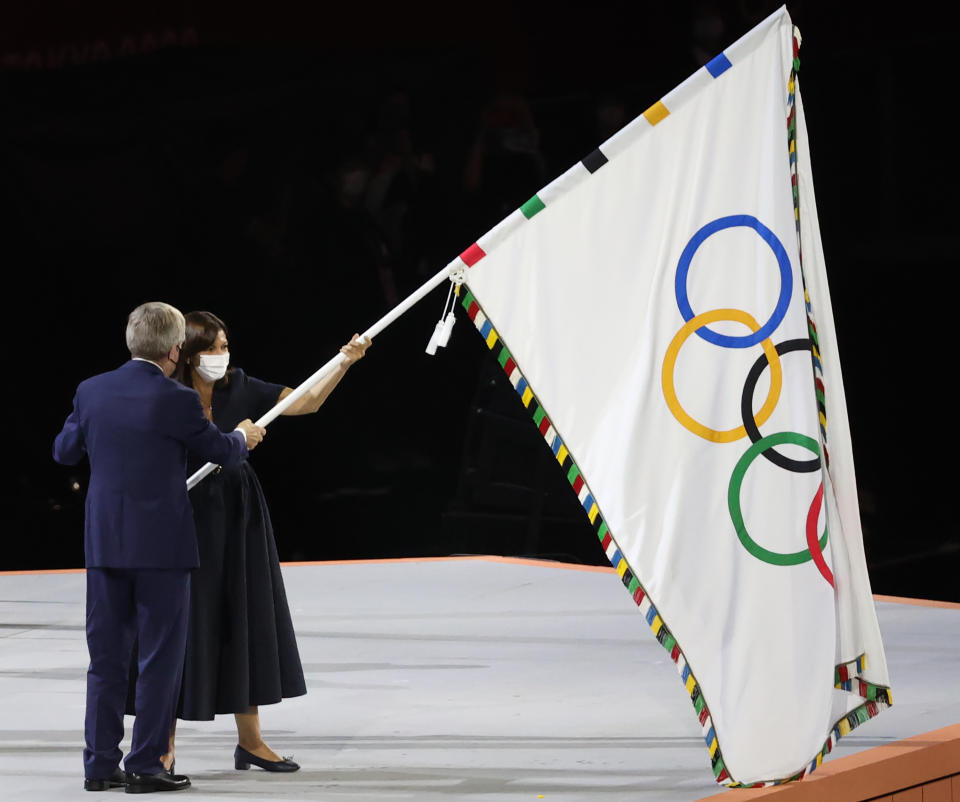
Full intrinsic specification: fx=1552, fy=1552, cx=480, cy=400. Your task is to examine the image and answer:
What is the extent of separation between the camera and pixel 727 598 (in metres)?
3.21

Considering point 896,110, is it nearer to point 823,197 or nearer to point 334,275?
point 823,197

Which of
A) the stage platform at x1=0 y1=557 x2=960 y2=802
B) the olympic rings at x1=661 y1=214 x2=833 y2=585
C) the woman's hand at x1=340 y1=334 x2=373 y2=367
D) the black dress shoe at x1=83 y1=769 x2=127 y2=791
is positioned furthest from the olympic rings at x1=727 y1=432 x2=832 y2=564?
the black dress shoe at x1=83 y1=769 x2=127 y2=791

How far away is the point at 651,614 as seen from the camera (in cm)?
318

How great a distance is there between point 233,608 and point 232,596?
0.09ft

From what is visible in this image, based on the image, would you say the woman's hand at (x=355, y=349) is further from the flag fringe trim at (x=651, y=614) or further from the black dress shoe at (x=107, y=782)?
the black dress shoe at (x=107, y=782)

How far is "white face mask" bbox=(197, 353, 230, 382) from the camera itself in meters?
3.64

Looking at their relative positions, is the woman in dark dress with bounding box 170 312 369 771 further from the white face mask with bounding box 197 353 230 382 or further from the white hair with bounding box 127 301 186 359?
the white hair with bounding box 127 301 186 359

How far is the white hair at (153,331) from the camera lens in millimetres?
3389

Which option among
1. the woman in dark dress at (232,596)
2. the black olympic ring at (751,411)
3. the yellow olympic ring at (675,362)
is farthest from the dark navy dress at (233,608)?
the black olympic ring at (751,411)

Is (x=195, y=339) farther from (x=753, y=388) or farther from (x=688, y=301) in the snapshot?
(x=753, y=388)

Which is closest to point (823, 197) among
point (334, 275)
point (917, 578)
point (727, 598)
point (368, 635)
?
point (917, 578)

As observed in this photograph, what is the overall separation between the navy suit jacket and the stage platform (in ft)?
1.86

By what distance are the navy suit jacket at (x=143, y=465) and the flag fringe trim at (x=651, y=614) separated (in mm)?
653

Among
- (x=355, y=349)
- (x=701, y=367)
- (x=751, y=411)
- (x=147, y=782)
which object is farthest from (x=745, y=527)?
(x=147, y=782)
